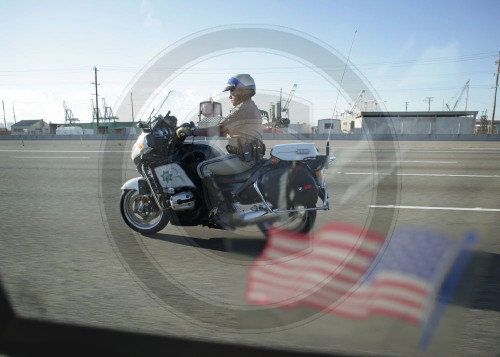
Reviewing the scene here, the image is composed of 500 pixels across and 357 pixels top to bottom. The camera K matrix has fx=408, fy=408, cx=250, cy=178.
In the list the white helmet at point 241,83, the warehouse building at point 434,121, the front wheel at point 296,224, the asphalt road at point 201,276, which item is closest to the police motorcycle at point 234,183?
the front wheel at point 296,224

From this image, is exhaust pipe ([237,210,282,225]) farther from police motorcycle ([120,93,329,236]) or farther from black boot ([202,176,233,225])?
black boot ([202,176,233,225])

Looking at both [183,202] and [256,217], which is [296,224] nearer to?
[256,217]

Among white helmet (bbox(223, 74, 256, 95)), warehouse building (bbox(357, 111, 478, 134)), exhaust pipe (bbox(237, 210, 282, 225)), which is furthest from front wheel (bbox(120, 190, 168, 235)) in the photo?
warehouse building (bbox(357, 111, 478, 134))

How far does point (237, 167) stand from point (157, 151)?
3.27ft

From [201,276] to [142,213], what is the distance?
1.75 metres

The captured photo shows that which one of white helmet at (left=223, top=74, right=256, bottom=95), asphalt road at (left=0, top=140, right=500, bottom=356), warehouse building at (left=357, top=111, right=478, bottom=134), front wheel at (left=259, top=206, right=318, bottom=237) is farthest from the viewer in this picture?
warehouse building at (left=357, top=111, right=478, bottom=134)

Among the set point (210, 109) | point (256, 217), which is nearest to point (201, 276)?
point (256, 217)

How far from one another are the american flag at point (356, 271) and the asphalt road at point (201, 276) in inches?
5.9

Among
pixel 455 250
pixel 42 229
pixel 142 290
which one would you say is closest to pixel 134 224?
pixel 42 229

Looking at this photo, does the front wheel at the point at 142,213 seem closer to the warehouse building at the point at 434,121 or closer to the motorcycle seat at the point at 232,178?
the motorcycle seat at the point at 232,178

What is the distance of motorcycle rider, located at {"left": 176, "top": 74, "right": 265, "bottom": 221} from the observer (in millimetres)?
4656

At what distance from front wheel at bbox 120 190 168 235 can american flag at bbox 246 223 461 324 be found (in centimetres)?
146

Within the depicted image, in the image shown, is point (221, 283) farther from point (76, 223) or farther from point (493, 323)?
point (76, 223)

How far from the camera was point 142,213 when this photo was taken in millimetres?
5160
